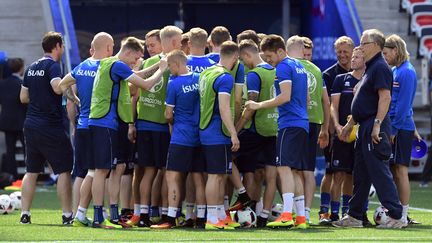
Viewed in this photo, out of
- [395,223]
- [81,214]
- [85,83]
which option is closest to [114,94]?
[85,83]

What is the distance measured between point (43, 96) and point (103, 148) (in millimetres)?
1201

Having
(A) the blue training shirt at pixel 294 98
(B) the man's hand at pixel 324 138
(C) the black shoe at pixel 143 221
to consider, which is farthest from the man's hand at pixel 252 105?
(C) the black shoe at pixel 143 221

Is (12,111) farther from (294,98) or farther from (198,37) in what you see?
(294,98)

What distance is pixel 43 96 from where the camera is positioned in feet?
47.0

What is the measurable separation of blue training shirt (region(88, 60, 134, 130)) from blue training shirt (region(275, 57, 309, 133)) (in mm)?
1544

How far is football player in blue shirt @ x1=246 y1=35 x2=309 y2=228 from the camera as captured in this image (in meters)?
13.3

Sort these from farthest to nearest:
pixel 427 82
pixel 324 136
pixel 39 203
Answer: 1. pixel 427 82
2. pixel 39 203
3. pixel 324 136

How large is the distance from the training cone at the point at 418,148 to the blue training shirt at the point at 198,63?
107 inches

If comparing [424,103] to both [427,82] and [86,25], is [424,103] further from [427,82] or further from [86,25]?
[86,25]

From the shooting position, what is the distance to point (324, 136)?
47.8 feet

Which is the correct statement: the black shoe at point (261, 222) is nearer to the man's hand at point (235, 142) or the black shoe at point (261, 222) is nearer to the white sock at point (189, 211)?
the white sock at point (189, 211)

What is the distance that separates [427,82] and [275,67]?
8765 mm

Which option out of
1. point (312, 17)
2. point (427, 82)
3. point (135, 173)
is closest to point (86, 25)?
point (312, 17)

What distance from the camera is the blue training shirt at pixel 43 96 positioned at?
14297mm
